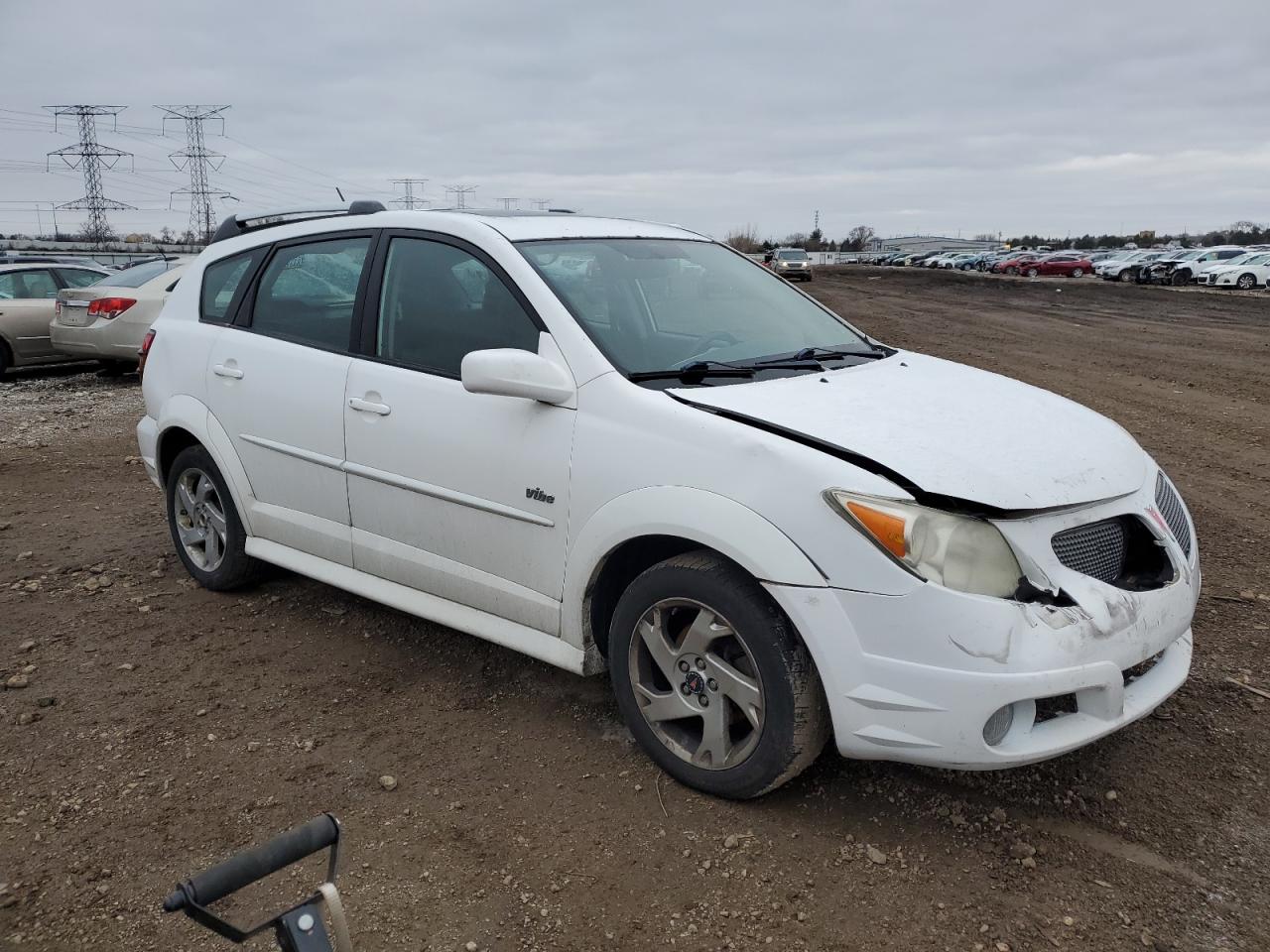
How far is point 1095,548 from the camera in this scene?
2.95 m

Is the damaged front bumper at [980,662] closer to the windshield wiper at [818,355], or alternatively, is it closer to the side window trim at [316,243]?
the windshield wiper at [818,355]

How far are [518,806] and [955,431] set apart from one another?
1788 millimetres

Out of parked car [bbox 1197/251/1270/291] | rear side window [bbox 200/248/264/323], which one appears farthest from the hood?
parked car [bbox 1197/251/1270/291]

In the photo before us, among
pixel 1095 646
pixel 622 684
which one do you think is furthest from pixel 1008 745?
pixel 622 684

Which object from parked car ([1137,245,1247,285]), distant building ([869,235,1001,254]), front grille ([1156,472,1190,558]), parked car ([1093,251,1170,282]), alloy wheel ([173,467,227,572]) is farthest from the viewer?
distant building ([869,235,1001,254])

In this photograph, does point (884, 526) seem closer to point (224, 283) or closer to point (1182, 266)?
point (224, 283)

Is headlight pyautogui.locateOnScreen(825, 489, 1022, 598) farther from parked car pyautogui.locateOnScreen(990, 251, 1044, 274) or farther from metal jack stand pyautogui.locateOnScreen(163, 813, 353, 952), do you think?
parked car pyautogui.locateOnScreen(990, 251, 1044, 274)

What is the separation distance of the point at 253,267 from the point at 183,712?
2.12 meters

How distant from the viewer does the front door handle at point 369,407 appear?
12.7 ft

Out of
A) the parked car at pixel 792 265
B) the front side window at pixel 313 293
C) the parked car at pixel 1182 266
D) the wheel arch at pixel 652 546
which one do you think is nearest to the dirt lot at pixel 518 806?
the wheel arch at pixel 652 546

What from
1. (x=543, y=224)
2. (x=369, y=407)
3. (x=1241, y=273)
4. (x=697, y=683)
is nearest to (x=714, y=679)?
(x=697, y=683)

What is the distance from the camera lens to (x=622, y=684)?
3295mm

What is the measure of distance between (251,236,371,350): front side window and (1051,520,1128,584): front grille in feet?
9.25

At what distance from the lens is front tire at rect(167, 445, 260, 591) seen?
15.9ft
